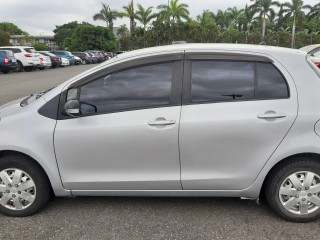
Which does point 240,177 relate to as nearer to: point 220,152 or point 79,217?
point 220,152

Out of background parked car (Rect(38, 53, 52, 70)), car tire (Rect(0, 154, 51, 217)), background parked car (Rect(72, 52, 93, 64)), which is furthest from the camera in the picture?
background parked car (Rect(72, 52, 93, 64))

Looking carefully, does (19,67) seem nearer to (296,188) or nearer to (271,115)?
(271,115)

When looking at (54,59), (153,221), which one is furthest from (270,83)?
(54,59)

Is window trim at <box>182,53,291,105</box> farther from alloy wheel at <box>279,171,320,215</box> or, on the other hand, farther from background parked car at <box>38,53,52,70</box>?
background parked car at <box>38,53,52,70</box>

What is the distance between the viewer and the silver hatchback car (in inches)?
124

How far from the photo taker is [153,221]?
336 cm

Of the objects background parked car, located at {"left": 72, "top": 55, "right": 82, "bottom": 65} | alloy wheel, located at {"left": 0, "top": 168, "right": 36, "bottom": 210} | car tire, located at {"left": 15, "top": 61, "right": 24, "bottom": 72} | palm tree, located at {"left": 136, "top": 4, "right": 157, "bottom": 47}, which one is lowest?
background parked car, located at {"left": 72, "top": 55, "right": 82, "bottom": 65}

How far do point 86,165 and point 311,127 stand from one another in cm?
207

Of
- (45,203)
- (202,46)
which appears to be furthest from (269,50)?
(45,203)

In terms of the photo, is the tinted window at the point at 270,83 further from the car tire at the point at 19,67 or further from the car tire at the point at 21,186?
the car tire at the point at 19,67

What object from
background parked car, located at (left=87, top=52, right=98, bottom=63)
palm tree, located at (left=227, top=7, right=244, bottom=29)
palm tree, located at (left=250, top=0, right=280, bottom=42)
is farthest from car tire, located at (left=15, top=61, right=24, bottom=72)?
palm tree, located at (left=227, top=7, right=244, bottom=29)

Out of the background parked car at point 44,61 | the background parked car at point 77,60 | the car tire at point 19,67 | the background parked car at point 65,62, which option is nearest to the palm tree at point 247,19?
the background parked car at point 77,60

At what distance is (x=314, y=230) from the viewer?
3.19 m

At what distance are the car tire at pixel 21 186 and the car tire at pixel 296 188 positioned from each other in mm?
2167
